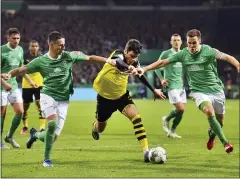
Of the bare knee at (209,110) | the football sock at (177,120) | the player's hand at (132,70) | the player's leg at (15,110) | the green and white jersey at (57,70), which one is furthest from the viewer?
the football sock at (177,120)

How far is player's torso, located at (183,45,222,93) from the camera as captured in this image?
10008mm

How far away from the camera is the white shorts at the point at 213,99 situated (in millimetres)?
Answer: 9974

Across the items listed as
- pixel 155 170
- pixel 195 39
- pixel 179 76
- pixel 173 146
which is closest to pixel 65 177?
pixel 155 170

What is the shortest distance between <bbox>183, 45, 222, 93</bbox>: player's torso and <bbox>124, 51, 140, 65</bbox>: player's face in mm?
1261

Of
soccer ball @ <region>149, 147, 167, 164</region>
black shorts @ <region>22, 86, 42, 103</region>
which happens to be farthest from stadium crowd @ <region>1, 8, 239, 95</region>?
soccer ball @ <region>149, 147, 167, 164</region>

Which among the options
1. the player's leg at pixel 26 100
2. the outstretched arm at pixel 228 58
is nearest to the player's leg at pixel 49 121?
the outstretched arm at pixel 228 58

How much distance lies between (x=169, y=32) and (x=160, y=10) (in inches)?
128

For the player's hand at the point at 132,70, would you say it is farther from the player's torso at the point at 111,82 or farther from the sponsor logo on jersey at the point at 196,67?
the sponsor logo on jersey at the point at 196,67

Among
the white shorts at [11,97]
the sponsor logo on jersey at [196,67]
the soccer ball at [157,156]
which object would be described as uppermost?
the sponsor logo on jersey at [196,67]

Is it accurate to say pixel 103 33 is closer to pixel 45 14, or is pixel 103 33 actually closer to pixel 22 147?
pixel 45 14

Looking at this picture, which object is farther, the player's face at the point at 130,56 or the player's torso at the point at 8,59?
the player's torso at the point at 8,59

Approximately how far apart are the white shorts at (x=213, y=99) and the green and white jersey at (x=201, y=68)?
8 cm

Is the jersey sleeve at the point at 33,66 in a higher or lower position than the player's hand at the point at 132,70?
lower

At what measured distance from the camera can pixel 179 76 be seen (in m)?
14.7
